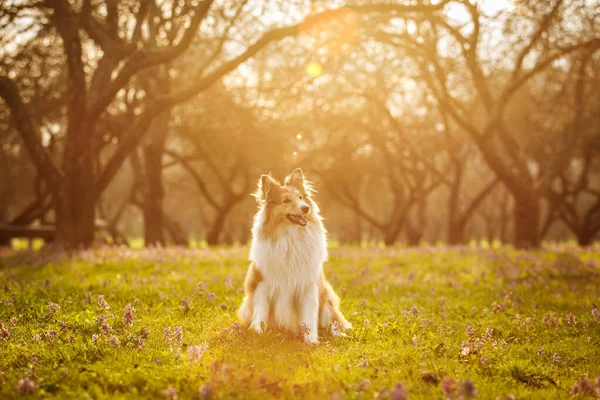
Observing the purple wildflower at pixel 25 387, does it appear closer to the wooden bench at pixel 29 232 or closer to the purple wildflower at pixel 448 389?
the purple wildflower at pixel 448 389

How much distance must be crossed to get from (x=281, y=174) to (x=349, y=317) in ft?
73.5

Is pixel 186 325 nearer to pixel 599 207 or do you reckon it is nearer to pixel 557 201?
pixel 557 201

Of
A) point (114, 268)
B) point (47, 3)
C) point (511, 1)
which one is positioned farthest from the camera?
point (511, 1)

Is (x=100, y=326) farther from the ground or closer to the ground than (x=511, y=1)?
closer to the ground

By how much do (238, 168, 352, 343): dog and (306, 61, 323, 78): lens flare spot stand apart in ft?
56.4

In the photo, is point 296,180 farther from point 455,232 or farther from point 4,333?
point 455,232

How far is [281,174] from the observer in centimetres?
3134

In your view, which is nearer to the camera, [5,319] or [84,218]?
[5,319]

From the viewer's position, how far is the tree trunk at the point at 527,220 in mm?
21391

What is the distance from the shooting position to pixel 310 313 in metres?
7.76

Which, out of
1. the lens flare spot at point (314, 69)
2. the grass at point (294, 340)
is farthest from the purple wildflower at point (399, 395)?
the lens flare spot at point (314, 69)

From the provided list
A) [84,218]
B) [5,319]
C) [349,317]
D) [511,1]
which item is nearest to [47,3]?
[84,218]

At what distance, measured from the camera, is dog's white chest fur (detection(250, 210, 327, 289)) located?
25.4ft

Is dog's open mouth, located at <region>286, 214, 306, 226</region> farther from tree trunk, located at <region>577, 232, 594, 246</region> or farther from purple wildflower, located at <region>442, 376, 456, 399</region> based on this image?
tree trunk, located at <region>577, 232, 594, 246</region>
